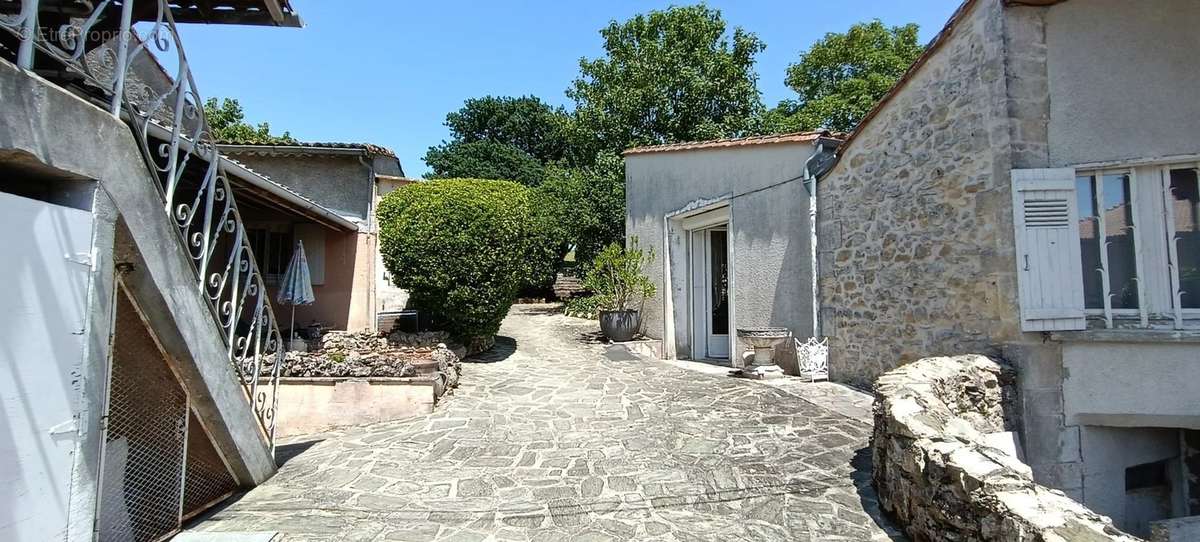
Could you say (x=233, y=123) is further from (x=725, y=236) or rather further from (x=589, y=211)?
(x=725, y=236)

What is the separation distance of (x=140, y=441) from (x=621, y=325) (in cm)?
846

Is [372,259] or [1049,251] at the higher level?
[372,259]

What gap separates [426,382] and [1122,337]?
690 centimetres

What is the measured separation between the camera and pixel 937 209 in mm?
5832

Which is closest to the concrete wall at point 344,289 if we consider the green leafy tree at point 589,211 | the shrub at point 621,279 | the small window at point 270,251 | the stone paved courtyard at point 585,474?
the small window at point 270,251

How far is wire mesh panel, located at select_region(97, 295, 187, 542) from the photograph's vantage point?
10.3 ft

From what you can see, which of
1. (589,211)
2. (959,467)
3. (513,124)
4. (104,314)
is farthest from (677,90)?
(104,314)

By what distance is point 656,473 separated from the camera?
14.8 feet

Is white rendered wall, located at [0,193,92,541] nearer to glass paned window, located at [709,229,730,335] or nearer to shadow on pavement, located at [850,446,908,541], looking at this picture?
shadow on pavement, located at [850,446,908,541]

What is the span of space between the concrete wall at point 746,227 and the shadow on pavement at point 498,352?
A: 2888 mm

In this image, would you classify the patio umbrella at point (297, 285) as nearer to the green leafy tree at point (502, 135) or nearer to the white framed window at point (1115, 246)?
the white framed window at point (1115, 246)

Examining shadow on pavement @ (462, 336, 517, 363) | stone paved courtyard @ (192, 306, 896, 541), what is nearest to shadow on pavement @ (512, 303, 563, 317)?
shadow on pavement @ (462, 336, 517, 363)

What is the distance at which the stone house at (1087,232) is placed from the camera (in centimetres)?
487

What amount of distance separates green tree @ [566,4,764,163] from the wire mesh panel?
18.4 meters
